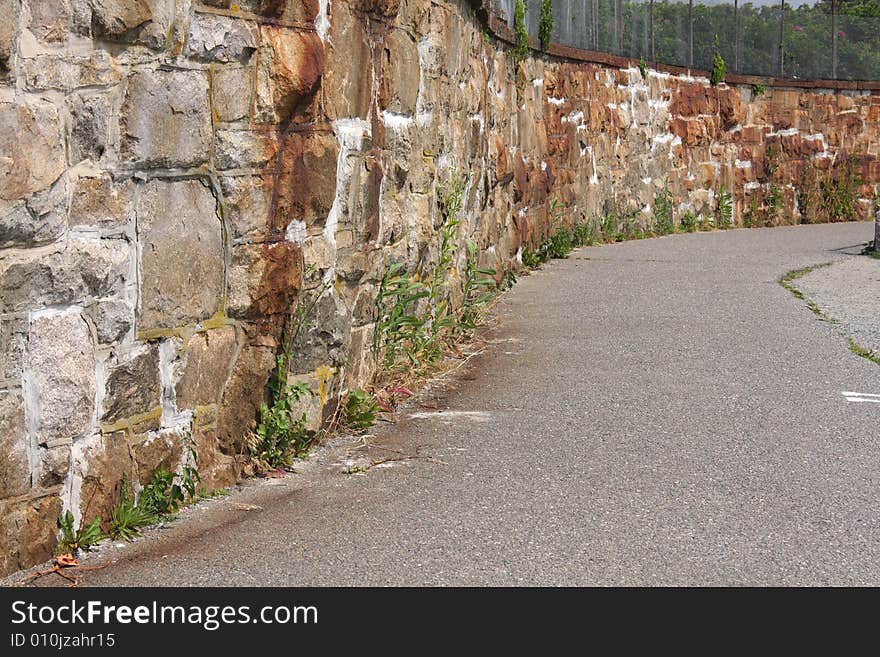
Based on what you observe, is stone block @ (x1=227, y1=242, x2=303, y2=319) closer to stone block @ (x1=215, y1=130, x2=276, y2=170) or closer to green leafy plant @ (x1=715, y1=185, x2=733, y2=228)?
stone block @ (x1=215, y1=130, x2=276, y2=170)

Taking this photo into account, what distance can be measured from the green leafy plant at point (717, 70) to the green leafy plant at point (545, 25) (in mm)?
5654

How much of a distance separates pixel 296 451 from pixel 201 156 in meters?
1.26

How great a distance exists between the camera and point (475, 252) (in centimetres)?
846

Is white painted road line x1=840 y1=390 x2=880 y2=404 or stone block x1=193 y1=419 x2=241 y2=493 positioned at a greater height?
stone block x1=193 y1=419 x2=241 y2=493

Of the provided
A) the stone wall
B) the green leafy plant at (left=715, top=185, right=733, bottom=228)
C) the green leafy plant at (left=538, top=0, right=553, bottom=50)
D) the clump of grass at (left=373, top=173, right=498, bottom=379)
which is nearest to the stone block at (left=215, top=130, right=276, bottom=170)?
the stone wall

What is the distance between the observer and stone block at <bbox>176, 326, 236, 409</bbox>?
13.2 feet

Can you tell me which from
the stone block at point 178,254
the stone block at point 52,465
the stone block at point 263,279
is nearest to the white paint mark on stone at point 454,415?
the stone block at point 263,279

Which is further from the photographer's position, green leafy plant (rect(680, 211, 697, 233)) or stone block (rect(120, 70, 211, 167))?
green leafy plant (rect(680, 211, 697, 233))

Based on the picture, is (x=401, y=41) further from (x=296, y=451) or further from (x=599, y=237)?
(x=599, y=237)

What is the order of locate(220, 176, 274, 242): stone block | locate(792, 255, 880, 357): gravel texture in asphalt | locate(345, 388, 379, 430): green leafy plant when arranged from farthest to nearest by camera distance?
locate(792, 255, 880, 357): gravel texture in asphalt
locate(345, 388, 379, 430): green leafy plant
locate(220, 176, 274, 242): stone block

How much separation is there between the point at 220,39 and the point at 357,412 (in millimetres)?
1797

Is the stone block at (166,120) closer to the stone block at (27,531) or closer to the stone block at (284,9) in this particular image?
the stone block at (284,9)

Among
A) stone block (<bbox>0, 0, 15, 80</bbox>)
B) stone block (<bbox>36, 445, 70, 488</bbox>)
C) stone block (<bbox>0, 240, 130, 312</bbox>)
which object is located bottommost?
stone block (<bbox>36, 445, 70, 488</bbox>)

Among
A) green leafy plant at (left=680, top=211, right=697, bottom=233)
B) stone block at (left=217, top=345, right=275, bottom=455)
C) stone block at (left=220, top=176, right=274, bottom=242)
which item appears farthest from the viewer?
green leafy plant at (left=680, top=211, right=697, bottom=233)
